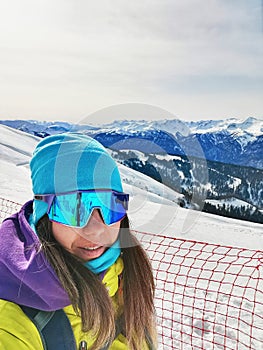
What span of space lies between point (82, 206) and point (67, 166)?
17cm

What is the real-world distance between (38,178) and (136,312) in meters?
0.68

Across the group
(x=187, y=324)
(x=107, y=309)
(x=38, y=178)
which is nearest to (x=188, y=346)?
(x=187, y=324)

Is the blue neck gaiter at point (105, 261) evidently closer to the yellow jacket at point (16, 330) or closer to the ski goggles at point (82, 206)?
the ski goggles at point (82, 206)

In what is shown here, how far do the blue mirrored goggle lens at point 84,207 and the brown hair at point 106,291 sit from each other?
73 millimetres

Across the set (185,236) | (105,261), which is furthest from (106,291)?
(185,236)

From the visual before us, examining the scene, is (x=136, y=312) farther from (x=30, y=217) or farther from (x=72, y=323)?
(x=30, y=217)

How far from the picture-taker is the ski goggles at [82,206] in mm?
1334

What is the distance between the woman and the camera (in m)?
1.12

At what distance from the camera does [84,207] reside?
4.52ft

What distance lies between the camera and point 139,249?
1.56 meters

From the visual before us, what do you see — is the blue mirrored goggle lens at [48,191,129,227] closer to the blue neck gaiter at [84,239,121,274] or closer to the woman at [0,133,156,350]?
the woman at [0,133,156,350]

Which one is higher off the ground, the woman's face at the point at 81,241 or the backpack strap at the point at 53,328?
the woman's face at the point at 81,241

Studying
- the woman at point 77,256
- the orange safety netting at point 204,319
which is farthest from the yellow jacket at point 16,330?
the orange safety netting at point 204,319

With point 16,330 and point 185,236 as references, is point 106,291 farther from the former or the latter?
point 185,236
